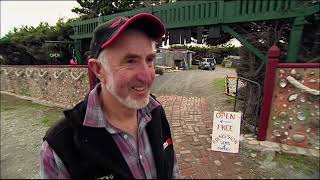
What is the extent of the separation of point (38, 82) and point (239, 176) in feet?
31.1

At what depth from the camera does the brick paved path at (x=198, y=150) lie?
3855 millimetres

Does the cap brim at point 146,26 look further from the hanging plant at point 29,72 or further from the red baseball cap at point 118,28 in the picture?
the hanging plant at point 29,72

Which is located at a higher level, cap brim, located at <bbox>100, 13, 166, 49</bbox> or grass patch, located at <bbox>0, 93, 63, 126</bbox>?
cap brim, located at <bbox>100, 13, 166, 49</bbox>

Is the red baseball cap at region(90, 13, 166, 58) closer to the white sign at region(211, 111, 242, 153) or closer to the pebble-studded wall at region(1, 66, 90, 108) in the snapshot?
the white sign at region(211, 111, 242, 153)

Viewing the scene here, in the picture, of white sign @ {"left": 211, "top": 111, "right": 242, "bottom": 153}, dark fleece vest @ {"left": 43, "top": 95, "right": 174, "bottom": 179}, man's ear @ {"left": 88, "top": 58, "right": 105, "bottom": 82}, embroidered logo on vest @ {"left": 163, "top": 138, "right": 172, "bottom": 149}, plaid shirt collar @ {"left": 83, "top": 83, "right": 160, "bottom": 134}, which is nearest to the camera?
dark fleece vest @ {"left": 43, "top": 95, "right": 174, "bottom": 179}

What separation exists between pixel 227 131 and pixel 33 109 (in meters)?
7.76

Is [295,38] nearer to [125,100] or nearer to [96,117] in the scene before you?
[125,100]

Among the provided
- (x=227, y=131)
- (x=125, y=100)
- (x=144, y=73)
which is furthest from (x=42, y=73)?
(x=144, y=73)

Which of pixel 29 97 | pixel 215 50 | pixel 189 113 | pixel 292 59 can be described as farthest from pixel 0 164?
pixel 215 50

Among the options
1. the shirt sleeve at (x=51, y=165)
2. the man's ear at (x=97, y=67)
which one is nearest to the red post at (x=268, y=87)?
A: the man's ear at (x=97, y=67)

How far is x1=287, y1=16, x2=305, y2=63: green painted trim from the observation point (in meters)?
4.36

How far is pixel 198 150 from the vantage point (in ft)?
15.2

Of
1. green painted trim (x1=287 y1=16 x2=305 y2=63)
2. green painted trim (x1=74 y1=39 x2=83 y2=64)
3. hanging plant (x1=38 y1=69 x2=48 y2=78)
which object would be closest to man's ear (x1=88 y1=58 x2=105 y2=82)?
green painted trim (x1=287 y1=16 x2=305 y2=63)

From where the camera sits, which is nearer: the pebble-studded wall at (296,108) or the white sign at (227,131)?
the white sign at (227,131)
